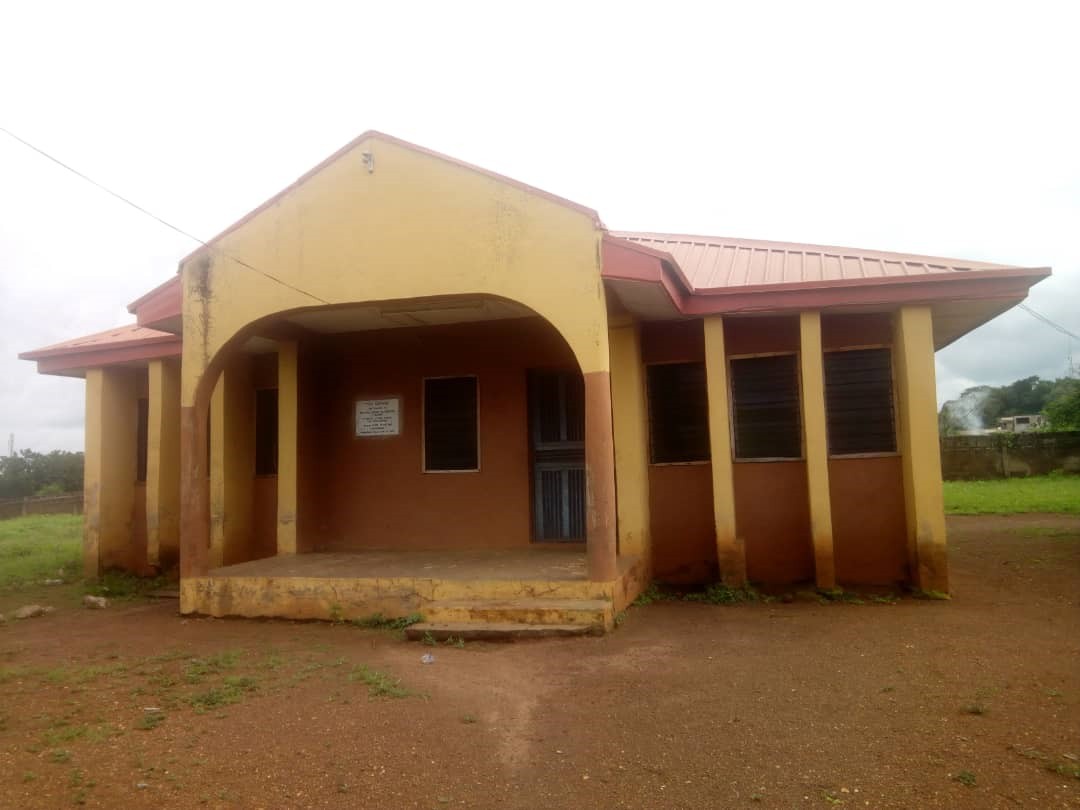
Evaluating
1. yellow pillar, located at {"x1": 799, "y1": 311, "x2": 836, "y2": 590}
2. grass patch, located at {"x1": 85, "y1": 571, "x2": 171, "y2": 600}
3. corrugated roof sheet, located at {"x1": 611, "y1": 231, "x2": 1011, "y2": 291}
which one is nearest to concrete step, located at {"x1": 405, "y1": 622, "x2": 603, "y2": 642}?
yellow pillar, located at {"x1": 799, "y1": 311, "x2": 836, "y2": 590}

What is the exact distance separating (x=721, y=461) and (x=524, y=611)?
2.73m

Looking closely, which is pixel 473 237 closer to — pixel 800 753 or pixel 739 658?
pixel 739 658

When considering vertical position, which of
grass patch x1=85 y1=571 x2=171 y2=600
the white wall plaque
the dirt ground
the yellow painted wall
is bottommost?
the dirt ground

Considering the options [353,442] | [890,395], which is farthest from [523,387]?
[890,395]

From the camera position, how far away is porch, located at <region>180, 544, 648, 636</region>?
6355mm

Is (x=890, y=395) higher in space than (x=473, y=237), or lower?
lower

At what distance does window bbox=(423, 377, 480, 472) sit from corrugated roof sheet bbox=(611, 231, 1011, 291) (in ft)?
9.57

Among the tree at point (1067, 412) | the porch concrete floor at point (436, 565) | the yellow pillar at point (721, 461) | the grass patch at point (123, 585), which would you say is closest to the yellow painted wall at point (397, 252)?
the yellow pillar at point (721, 461)

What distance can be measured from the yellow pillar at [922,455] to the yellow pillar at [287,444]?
653cm

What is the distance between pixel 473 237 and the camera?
7008mm

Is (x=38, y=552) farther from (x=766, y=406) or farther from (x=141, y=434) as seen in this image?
(x=766, y=406)

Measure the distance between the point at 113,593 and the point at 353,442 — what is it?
3371mm

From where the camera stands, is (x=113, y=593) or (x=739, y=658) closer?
(x=739, y=658)

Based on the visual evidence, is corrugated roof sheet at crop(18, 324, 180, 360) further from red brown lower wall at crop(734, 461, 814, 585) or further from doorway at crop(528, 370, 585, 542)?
red brown lower wall at crop(734, 461, 814, 585)
